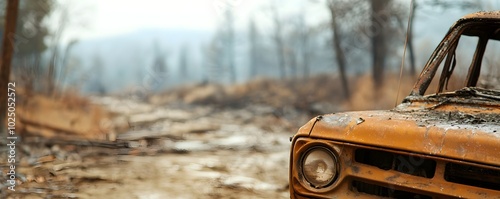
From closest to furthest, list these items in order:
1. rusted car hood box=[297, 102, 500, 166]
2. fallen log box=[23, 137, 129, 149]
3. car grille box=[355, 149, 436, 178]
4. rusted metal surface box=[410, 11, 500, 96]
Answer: rusted car hood box=[297, 102, 500, 166] < car grille box=[355, 149, 436, 178] < rusted metal surface box=[410, 11, 500, 96] < fallen log box=[23, 137, 129, 149]

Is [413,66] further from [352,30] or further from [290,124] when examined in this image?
[290,124]

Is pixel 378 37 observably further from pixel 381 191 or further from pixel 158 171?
pixel 381 191

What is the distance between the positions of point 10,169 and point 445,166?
5.32m

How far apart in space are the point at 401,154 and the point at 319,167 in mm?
452

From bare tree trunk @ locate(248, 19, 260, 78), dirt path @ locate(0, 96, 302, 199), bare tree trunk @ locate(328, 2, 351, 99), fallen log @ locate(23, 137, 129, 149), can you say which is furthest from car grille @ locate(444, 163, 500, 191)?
bare tree trunk @ locate(248, 19, 260, 78)

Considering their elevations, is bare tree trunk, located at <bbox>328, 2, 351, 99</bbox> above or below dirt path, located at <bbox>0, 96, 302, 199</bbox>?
above

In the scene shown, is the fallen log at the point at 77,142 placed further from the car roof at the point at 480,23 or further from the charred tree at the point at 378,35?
the charred tree at the point at 378,35

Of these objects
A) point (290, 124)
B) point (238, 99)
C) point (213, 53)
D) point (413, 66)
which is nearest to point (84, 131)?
point (290, 124)

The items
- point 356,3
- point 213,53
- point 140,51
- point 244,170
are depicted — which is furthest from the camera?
point 140,51

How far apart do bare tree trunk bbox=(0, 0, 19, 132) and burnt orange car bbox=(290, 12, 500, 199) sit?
27.5 ft

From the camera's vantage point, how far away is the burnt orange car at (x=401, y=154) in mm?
2398

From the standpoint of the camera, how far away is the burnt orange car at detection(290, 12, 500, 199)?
→ 240cm

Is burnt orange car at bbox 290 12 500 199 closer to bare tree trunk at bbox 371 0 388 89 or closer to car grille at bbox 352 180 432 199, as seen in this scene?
car grille at bbox 352 180 432 199

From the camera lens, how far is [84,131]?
13.3 meters
